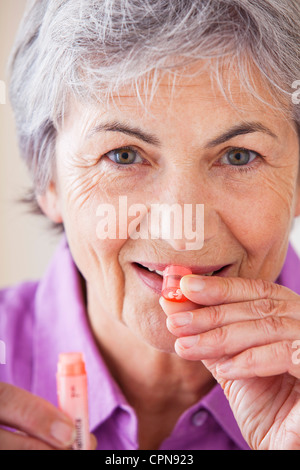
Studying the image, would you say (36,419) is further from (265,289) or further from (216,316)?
(265,289)

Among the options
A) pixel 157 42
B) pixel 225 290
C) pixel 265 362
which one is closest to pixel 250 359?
pixel 265 362

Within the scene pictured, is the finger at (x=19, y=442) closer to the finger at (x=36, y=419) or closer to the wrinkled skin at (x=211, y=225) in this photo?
the finger at (x=36, y=419)

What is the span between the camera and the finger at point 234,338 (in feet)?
3.92

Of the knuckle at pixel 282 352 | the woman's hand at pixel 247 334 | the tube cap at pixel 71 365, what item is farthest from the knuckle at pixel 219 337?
the tube cap at pixel 71 365

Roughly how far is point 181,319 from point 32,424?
1.17 ft

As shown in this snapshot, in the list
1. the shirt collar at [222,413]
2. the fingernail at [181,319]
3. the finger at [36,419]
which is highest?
the fingernail at [181,319]

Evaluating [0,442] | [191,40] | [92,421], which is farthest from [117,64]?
[92,421]

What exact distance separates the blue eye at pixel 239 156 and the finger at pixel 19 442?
2.32ft

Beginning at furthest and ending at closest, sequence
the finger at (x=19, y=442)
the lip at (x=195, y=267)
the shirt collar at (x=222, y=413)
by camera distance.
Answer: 1. the shirt collar at (x=222, y=413)
2. the lip at (x=195, y=267)
3. the finger at (x=19, y=442)

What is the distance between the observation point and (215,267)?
4.41ft

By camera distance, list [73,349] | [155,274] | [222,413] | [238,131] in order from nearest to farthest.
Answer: [238,131]
[155,274]
[222,413]
[73,349]

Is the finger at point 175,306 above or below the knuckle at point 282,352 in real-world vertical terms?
above

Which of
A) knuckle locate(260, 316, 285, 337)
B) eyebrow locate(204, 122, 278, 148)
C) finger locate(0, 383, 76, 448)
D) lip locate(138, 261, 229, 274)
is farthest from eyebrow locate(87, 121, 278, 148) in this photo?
finger locate(0, 383, 76, 448)

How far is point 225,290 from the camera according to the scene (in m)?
1.24
